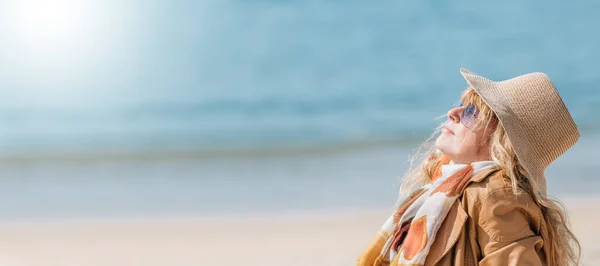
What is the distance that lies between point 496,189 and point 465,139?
204 millimetres

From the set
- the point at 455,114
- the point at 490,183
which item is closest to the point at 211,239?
the point at 455,114

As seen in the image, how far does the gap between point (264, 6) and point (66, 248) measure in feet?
25.4

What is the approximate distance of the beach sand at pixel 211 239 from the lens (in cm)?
501

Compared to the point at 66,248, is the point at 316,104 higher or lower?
higher

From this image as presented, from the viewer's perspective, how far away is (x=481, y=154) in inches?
84.7

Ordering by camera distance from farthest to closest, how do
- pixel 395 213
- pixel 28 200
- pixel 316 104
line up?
1. pixel 316 104
2. pixel 28 200
3. pixel 395 213

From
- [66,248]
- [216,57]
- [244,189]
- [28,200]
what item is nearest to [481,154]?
[66,248]

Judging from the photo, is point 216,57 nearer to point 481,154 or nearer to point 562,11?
point 562,11

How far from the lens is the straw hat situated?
202 cm

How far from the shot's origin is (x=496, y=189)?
6.51 feet

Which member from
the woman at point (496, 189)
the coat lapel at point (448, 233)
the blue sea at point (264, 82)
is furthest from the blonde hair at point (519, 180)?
the blue sea at point (264, 82)

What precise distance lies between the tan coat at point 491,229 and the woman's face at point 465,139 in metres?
0.11

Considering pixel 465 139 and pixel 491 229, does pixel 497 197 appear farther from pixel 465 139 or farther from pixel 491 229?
pixel 465 139

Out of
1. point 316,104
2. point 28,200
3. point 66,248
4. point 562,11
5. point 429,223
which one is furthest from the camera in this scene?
point 562,11
